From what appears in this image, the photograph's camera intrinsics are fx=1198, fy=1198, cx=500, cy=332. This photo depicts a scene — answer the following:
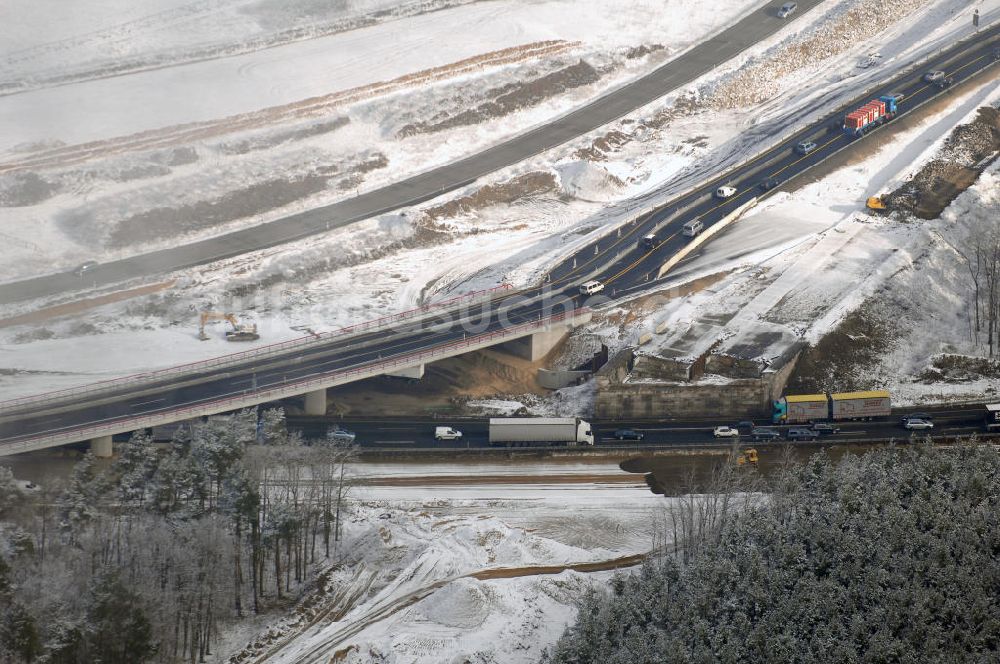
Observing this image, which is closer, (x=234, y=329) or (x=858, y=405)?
(x=858, y=405)

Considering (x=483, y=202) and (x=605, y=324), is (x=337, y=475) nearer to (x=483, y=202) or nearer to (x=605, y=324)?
(x=605, y=324)

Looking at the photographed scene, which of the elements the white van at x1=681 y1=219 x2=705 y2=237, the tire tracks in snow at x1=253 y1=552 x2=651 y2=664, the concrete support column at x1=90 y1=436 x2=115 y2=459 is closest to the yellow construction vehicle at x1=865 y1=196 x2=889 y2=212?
the white van at x1=681 y1=219 x2=705 y2=237

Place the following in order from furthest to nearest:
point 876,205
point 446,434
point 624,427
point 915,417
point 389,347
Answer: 1. point 876,205
2. point 389,347
3. point 624,427
4. point 915,417
5. point 446,434

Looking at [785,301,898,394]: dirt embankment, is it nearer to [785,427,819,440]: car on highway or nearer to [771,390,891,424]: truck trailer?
[771,390,891,424]: truck trailer

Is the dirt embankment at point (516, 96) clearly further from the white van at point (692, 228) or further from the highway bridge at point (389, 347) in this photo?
the white van at point (692, 228)

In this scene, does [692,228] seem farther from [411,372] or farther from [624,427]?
[411,372]

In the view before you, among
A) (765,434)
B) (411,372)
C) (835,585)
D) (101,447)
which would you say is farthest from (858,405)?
(101,447)
